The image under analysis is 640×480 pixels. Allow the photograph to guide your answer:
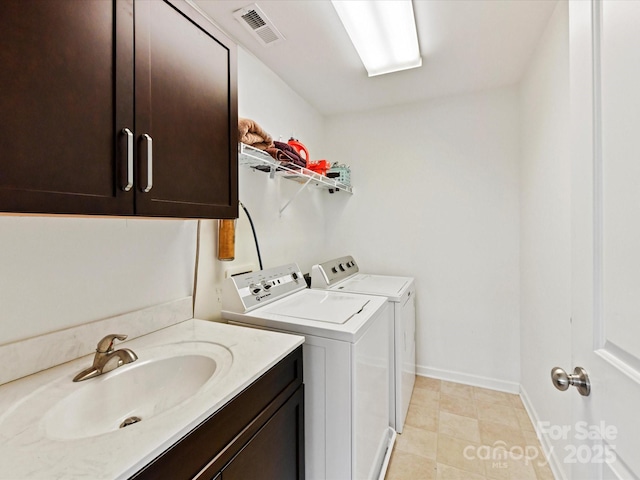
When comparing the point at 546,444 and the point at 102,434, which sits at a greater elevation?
the point at 102,434

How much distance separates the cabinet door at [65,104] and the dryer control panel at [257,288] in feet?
2.45

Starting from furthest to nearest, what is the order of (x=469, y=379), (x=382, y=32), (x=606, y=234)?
(x=469, y=379)
(x=382, y=32)
(x=606, y=234)

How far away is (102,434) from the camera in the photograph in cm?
64

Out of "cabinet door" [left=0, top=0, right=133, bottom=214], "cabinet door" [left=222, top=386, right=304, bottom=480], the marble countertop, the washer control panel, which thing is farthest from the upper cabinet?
the washer control panel

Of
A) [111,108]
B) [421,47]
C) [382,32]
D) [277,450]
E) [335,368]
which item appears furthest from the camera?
[421,47]

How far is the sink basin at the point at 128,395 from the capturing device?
0.78 meters

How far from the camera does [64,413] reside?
2.52 feet

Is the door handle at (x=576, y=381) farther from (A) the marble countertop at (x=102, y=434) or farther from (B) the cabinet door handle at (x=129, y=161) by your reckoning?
(B) the cabinet door handle at (x=129, y=161)

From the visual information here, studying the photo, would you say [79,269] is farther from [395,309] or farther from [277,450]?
[395,309]

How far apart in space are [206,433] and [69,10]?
3.53ft

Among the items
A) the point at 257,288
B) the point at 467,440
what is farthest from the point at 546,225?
the point at 257,288

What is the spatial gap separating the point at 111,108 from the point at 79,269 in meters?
0.60

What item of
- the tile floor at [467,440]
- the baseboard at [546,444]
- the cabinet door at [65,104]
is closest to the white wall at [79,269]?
the cabinet door at [65,104]

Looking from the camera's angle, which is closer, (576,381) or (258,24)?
(576,381)
